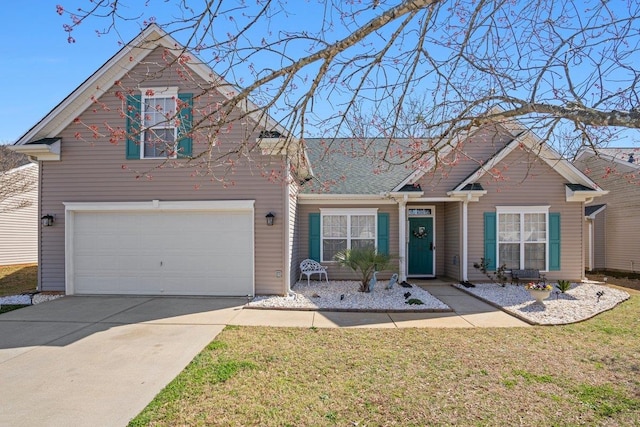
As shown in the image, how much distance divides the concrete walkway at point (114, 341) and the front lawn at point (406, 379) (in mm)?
484

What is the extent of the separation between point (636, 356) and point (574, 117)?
411 cm

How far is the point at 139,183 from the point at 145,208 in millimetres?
673

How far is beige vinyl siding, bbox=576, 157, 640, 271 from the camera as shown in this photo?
49.4 feet

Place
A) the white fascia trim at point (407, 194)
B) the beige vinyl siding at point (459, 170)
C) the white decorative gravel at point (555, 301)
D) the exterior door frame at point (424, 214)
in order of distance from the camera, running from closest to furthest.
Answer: the white decorative gravel at point (555, 301)
the white fascia trim at point (407, 194)
the beige vinyl siding at point (459, 170)
the exterior door frame at point (424, 214)

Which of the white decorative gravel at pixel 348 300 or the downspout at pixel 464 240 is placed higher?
the downspout at pixel 464 240

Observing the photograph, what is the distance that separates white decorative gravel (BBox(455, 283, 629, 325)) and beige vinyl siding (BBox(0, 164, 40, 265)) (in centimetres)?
1821

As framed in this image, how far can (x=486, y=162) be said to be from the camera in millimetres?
11930

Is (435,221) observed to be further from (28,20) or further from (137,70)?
(28,20)

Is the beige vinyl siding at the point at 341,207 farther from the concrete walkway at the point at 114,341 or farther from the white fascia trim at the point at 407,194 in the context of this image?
the concrete walkway at the point at 114,341

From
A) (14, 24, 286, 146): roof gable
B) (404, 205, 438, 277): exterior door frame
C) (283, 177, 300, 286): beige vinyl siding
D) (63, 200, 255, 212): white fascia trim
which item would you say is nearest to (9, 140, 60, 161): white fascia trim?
(14, 24, 286, 146): roof gable

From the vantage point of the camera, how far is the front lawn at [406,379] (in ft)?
12.5

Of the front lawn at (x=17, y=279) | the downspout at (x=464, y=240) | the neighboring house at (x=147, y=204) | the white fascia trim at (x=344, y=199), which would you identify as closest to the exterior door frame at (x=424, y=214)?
the white fascia trim at (x=344, y=199)

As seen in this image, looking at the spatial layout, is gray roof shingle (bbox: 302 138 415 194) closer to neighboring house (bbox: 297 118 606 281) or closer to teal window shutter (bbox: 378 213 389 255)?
neighboring house (bbox: 297 118 606 281)

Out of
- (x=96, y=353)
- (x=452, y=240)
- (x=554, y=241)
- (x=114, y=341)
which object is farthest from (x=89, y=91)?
(x=554, y=241)
